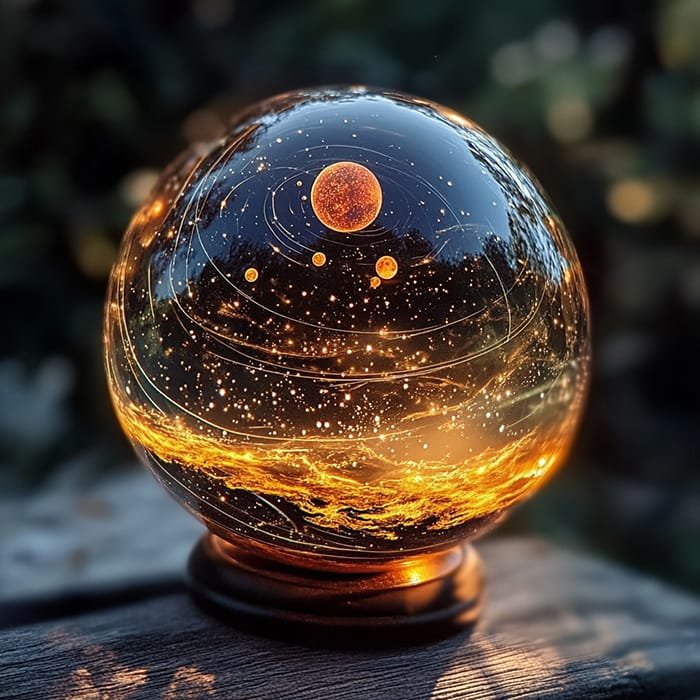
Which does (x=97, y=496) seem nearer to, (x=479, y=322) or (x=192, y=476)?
(x=192, y=476)

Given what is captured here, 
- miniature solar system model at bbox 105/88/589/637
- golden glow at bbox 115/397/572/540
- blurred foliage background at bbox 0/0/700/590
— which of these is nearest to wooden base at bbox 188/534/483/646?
miniature solar system model at bbox 105/88/589/637

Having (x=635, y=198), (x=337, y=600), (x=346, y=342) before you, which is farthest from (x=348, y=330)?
(x=635, y=198)

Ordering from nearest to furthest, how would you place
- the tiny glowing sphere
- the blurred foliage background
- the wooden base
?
the tiny glowing sphere → the wooden base → the blurred foliage background

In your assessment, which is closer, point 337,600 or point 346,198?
point 346,198

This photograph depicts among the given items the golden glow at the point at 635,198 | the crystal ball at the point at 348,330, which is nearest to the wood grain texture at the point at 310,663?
the crystal ball at the point at 348,330

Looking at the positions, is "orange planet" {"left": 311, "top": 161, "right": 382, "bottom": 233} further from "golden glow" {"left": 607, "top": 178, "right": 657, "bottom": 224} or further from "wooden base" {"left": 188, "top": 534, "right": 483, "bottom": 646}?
"golden glow" {"left": 607, "top": 178, "right": 657, "bottom": 224}

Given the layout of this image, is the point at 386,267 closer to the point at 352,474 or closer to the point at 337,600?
the point at 352,474

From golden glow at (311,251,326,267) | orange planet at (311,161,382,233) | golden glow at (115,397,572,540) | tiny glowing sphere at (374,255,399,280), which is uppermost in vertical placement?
orange planet at (311,161,382,233)
